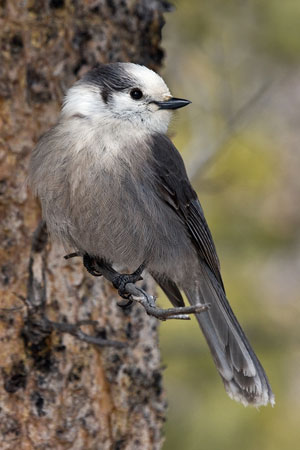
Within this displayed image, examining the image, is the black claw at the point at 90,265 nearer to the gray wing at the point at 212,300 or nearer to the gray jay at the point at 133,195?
the gray jay at the point at 133,195

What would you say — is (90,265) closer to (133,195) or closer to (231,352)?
(133,195)

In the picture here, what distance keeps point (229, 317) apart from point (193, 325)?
1728mm

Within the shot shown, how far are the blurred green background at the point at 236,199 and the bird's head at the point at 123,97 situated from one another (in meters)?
1.57

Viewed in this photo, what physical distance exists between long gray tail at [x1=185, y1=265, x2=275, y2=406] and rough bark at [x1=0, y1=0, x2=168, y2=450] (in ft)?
0.95

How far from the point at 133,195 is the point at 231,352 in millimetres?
946

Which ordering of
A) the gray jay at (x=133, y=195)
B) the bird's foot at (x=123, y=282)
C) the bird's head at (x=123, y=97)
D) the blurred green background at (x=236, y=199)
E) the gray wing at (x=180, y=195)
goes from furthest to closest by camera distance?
1. the blurred green background at (x=236, y=199)
2. the gray wing at (x=180, y=195)
3. the bird's head at (x=123, y=97)
4. the gray jay at (x=133, y=195)
5. the bird's foot at (x=123, y=282)

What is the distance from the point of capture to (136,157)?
3291mm

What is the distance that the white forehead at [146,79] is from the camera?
11.2 feet

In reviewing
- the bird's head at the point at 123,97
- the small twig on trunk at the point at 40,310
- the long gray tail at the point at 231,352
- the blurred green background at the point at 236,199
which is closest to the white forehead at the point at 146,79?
the bird's head at the point at 123,97

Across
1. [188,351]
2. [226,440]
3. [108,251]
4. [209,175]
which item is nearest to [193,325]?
[188,351]

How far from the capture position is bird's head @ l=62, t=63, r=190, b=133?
3350mm

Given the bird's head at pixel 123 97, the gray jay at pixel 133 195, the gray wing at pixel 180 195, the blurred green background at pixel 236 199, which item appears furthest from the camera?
the blurred green background at pixel 236 199

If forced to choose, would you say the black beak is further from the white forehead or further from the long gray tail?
the long gray tail

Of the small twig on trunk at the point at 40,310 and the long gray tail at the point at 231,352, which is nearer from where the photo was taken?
the small twig on trunk at the point at 40,310
